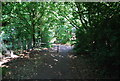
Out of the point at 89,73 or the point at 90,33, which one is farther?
the point at 89,73

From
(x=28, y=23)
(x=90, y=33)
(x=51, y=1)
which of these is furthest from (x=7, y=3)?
(x=90, y=33)

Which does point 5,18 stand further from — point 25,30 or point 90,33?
point 90,33

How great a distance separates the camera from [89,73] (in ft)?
16.1

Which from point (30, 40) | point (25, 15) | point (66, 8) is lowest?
point (30, 40)

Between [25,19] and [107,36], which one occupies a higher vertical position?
[25,19]

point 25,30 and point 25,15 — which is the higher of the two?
point 25,15

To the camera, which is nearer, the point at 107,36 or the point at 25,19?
the point at 107,36

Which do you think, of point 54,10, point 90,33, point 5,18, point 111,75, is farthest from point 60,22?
point 111,75

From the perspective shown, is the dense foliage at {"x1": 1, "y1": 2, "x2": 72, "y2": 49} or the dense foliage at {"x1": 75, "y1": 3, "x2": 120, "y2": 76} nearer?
the dense foliage at {"x1": 75, "y1": 3, "x2": 120, "y2": 76}

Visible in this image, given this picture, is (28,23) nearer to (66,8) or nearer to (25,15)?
(25,15)

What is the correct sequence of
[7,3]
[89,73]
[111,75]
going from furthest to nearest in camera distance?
[7,3] < [89,73] < [111,75]

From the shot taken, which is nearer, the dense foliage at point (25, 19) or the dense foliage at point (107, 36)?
the dense foliage at point (107, 36)

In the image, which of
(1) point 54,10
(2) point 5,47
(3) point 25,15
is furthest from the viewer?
(1) point 54,10

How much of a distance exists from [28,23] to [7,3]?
2519 millimetres
